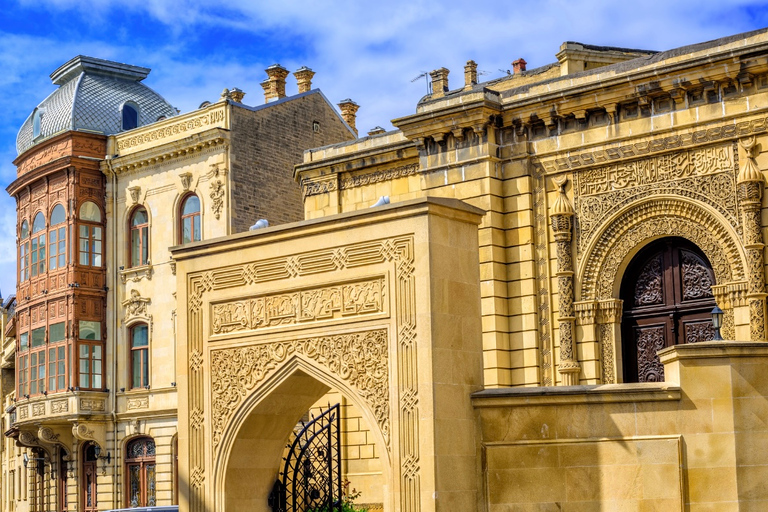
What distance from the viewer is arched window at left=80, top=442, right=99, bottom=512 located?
Answer: 32281 millimetres

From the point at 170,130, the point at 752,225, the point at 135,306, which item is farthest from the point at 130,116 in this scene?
the point at 752,225

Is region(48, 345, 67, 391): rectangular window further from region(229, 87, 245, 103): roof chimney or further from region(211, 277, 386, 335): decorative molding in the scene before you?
region(211, 277, 386, 335): decorative molding

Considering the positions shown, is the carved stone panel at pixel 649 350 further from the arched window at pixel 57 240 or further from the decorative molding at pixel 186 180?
the arched window at pixel 57 240

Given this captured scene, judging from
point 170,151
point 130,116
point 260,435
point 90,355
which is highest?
point 130,116

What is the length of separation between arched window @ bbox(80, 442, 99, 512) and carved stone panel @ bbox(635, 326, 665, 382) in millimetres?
19049

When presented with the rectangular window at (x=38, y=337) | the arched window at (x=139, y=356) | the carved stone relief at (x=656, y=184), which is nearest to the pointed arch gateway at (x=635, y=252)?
the carved stone relief at (x=656, y=184)

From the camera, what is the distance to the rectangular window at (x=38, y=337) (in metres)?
33.0

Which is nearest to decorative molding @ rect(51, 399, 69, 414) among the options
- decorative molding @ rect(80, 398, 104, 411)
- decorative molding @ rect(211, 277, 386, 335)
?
decorative molding @ rect(80, 398, 104, 411)

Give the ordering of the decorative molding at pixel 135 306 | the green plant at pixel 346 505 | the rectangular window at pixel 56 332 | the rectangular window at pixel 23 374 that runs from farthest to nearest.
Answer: the rectangular window at pixel 23 374 < the rectangular window at pixel 56 332 < the decorative molding at pixel 135 306 < the green plant at pixel 346 505

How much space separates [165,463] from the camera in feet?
99.7

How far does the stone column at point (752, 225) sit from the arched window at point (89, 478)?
21028 millimetres

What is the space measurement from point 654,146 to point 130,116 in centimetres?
2030

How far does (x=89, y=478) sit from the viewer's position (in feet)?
107

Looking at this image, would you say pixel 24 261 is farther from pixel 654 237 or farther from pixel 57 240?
pixel 654 237
